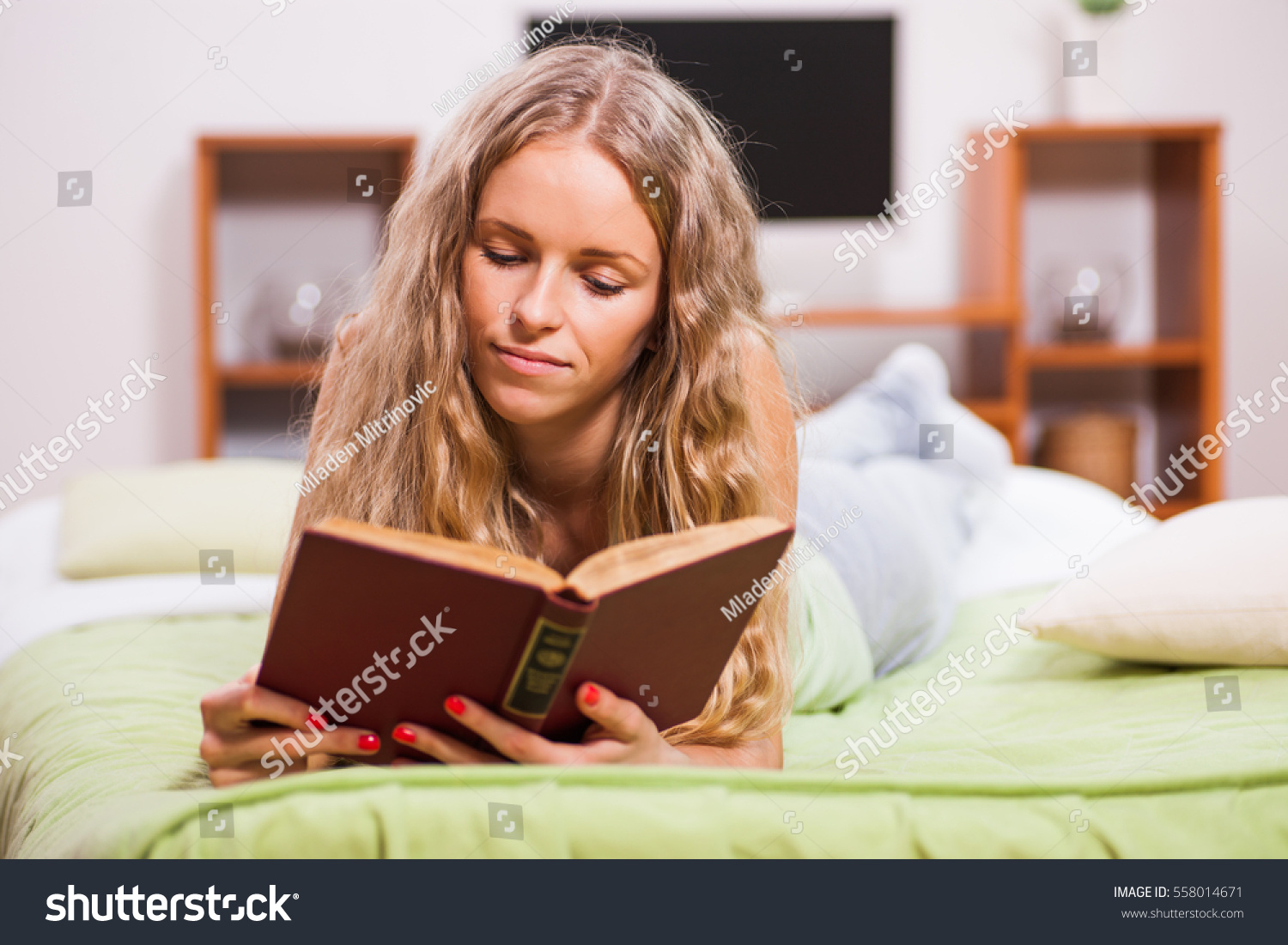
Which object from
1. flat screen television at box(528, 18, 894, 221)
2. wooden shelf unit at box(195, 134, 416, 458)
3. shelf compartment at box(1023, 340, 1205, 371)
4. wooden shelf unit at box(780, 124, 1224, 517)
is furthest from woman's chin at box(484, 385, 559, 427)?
shelf compartment at box(1023, 340, 1205, 371)

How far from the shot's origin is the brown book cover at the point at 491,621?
1.90ft

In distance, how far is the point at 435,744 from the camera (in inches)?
27.3

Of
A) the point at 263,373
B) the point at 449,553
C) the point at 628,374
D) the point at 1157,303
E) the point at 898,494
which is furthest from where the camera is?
the point at 1157,303

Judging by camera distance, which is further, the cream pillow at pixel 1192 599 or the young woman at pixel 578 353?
the cream pillow at pixel 1192 599

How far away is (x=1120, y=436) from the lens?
9.73ft

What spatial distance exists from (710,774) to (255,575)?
1283 millimetres

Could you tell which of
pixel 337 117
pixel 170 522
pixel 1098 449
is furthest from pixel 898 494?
pixel 337 117

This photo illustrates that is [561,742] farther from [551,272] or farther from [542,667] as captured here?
[551,272]

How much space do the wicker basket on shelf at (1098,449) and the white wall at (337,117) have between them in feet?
1.73

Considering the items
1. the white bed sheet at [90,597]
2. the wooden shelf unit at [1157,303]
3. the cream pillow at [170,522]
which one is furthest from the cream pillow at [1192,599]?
the wooden shelf unit at [1157,303]

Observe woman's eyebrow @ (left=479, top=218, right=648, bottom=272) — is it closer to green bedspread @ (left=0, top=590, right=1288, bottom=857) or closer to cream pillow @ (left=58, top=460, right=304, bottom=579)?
green bedspread @ (left=0, top=590, right=1288, bottom=857)

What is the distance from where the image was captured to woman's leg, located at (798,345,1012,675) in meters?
1.37

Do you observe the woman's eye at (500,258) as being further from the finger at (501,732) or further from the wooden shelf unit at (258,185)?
the wooden shelf unit at (258,185)

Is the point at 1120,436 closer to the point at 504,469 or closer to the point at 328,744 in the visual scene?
the point at 504,469
